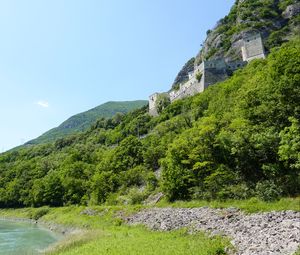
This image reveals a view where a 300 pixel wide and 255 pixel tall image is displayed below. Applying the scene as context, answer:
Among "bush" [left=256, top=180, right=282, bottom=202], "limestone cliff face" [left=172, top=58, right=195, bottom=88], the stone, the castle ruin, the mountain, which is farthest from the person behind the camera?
"limestone cliff face" [left=172, top=58, right=195, bottom=88]

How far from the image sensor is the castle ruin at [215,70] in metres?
107

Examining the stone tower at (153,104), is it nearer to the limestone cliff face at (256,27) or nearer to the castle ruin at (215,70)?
the castle ruin at (215,70)

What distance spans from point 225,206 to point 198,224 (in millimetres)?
3780

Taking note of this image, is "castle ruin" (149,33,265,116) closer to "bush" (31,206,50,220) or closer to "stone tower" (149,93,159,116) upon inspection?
"stone tower" (149,93,159,116)

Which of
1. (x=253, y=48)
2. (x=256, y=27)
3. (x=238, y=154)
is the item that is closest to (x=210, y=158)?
(x=238, y=154)

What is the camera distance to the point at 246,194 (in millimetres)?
31156

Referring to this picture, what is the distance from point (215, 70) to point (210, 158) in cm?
7447

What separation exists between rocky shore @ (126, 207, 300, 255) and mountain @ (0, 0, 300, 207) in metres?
5.31

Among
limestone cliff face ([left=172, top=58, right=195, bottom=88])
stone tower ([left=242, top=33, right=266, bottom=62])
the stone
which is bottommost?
stone tower ([left=242, top=33, right=266, bottom=62])

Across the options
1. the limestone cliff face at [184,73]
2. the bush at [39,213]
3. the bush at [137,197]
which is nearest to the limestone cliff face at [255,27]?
the limestone cliff face at [184,73]

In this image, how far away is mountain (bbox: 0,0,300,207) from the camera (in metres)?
32.2

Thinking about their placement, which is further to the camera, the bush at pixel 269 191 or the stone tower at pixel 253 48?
the stone tower at pixel 253 48

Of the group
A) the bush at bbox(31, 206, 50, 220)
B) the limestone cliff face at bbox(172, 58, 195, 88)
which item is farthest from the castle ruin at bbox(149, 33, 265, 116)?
→ the bush at bbox(31, 206, 50, 220)

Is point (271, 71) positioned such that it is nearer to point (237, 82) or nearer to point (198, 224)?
point (198, 224)
